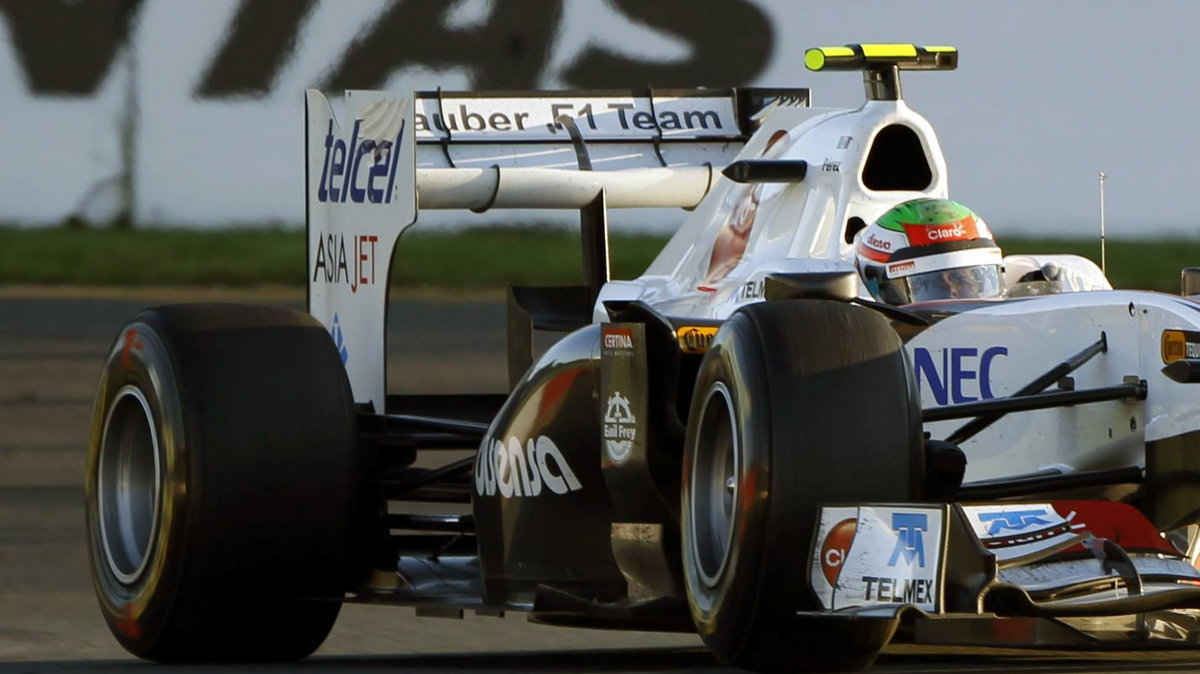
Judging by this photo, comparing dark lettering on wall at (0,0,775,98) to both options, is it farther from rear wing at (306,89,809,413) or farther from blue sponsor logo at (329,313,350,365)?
blue sponsor logo at (329,313,350,365)

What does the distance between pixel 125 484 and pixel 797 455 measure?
2.39 meters

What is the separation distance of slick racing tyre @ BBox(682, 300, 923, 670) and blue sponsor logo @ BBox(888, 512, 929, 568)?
0.30ft

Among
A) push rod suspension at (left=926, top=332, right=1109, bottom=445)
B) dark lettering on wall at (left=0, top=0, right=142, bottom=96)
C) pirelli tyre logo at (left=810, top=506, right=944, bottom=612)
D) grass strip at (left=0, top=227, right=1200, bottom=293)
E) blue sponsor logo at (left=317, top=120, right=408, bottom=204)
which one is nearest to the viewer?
pirelli tyre logo at (left=810, top=506, right=944, bottom=612)

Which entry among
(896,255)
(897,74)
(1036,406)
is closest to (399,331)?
(897,74)

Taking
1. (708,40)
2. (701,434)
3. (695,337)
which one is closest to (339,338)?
(695,337)

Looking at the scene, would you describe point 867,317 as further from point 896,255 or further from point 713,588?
point 896,255

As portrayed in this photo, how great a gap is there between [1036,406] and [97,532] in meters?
2.53

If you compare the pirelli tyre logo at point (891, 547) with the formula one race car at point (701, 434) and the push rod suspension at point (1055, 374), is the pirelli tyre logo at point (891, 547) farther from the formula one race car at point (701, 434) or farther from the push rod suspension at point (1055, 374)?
the push rod suspension at point (1055, 374)

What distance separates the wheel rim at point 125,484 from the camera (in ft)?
20.5

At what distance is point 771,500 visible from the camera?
14.8ft

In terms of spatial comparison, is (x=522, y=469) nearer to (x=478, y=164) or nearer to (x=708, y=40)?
(x=478, y=164)

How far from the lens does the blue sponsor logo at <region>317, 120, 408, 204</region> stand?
269 inches

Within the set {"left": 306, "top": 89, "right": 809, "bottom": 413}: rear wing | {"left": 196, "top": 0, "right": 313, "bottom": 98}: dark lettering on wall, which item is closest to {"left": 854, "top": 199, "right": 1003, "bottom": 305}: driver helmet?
{"left": 306, "top": 89, "right": 809, "bottom": 413}: rear wing

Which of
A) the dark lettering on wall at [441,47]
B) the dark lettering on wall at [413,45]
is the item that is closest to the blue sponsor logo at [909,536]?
the dark lettering on wall at [413,45]
